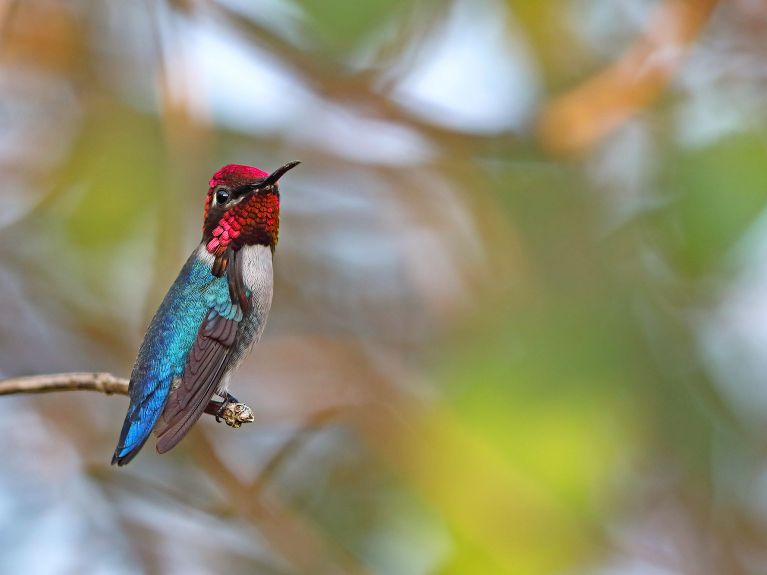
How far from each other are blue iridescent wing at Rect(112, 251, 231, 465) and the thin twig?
0.03 meters

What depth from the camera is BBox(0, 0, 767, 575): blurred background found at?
6.29 ft

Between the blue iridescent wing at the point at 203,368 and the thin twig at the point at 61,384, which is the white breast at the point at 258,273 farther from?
the thin twig at the point at 61,384

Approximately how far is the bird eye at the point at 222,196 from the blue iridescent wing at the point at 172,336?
55 mm

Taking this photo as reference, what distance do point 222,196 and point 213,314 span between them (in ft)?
0.42

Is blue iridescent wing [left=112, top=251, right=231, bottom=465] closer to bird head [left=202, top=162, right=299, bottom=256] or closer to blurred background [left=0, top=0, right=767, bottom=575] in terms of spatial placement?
bird head [left=202, top=162, right=299, bottom=256]

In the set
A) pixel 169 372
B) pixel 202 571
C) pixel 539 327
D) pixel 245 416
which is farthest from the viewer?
pixel 202 571

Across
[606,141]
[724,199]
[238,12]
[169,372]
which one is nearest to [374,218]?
[606,141]

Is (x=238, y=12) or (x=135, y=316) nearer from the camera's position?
(x=238, y=12)

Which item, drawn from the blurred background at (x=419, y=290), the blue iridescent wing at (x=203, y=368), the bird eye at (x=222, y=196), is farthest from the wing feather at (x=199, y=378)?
the blurred background at (x=419, y=290)

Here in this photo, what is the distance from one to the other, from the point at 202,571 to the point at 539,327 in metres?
1.09

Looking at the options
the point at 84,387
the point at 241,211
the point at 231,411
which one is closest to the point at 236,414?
the point at 231,411

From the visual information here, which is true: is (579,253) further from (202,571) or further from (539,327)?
(202,571)

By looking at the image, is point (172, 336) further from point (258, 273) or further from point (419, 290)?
point (419, 290)

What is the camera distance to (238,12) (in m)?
2.25
